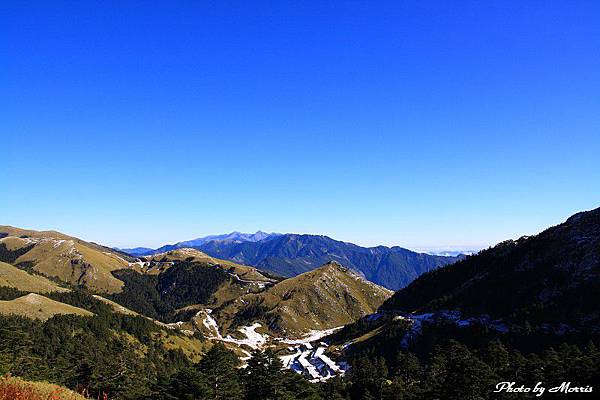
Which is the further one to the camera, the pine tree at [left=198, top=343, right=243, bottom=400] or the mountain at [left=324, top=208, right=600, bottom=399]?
the mountain at [left=324, top=208, right=600, bottom=399]

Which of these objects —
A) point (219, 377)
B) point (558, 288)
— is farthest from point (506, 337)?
point (219, 377)

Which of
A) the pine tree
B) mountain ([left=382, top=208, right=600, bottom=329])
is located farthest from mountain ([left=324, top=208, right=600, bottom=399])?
the pine tree

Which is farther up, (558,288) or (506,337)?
(558,288)

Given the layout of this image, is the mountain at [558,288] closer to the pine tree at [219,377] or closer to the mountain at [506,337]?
the mountain at [506,337]

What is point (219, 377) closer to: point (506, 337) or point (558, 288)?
point (506, 337)

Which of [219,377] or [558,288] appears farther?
[558,288]

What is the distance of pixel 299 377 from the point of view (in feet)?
242

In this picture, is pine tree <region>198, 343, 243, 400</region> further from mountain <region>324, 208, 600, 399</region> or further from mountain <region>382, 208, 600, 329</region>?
mountain <region>382, 208, 600, 329</region>

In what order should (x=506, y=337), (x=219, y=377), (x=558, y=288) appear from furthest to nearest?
(x=558, y=288) < (x=506, y=337) < (x=219, y=377)

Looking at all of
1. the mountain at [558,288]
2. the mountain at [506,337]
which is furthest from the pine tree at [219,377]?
the mountain at [558,288]

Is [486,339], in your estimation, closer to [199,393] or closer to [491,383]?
[491,383]

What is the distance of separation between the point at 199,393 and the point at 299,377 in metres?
21.4

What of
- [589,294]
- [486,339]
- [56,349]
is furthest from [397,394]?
[56,349]

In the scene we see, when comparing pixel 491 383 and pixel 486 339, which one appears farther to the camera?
pixel 486 339
